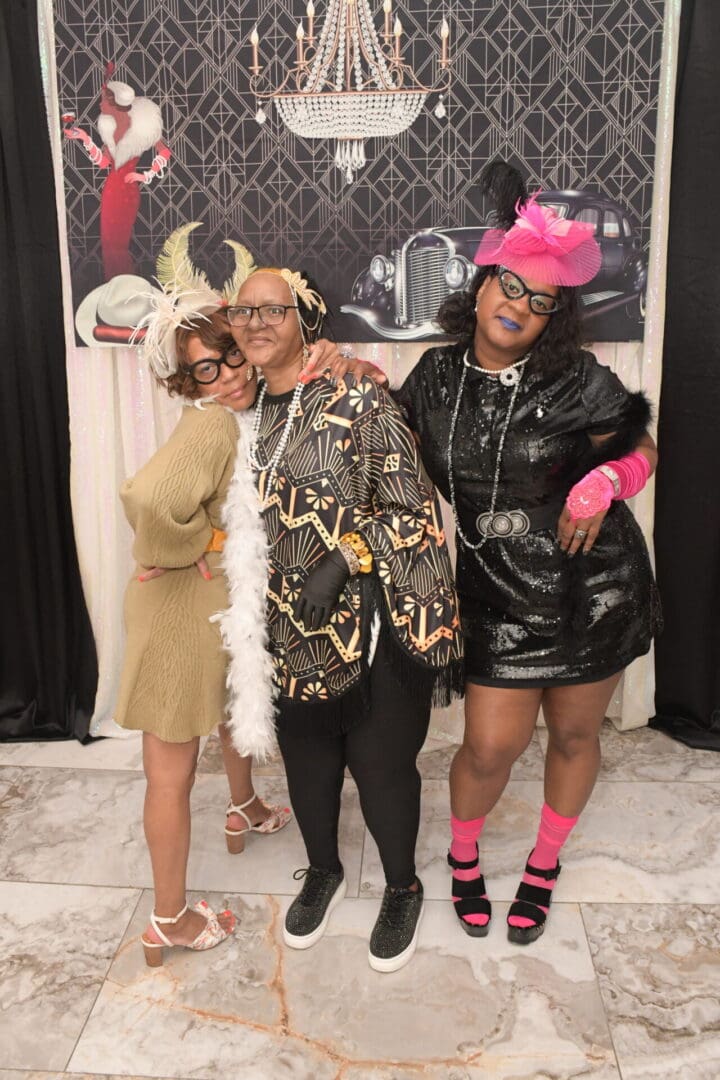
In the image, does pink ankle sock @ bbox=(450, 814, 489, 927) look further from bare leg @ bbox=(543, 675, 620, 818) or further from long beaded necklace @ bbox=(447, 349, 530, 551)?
long beaded necklace @ bbox=(447, 349, 530, 551)

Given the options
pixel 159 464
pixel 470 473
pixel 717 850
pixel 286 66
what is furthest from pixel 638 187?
pixel 717 850

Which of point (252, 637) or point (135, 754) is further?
point (135, 754)

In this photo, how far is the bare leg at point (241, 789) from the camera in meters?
2.35

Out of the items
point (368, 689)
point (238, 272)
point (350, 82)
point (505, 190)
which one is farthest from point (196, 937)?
point (350, 82)

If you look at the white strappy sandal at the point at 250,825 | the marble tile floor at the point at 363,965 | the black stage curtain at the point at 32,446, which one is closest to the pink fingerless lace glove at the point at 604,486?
the marble tile floor at the point at 363,965

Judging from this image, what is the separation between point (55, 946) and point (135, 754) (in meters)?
0.92

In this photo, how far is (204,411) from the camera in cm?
182

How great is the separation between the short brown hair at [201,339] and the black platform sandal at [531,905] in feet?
4.54

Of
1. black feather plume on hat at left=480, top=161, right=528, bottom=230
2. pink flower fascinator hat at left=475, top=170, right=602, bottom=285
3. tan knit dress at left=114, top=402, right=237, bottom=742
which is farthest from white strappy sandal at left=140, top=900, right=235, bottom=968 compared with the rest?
black feather plume on hat at left=480, top=161, right=528, bottom=230

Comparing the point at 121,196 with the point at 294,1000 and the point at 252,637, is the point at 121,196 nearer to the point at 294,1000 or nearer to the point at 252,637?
the point at 252,637

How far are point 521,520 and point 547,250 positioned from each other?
1.76ft

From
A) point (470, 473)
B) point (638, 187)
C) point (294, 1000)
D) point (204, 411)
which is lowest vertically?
point (294, 1000)

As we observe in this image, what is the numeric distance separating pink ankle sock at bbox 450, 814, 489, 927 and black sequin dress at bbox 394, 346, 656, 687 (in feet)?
1.31

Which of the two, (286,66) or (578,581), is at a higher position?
(286,66)
